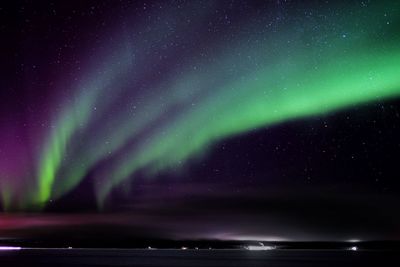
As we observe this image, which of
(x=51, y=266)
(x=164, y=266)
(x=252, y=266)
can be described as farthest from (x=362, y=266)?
(x=51, y=266)

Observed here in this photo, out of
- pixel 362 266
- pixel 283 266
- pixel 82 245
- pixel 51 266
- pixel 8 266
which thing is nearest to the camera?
pixel 8 266

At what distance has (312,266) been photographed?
7306 cm

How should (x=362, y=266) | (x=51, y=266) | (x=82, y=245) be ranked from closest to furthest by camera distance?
(x=51, y=266), (x=362, y=266), (x=82, y=245)

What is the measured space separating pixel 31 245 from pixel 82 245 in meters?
22.3

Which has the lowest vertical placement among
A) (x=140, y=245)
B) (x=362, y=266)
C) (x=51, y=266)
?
(x=362, y=266)

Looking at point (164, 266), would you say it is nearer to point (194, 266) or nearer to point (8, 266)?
point (194, 266)

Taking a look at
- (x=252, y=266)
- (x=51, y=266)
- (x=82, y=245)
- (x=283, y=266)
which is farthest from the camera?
(x=82, y=245)

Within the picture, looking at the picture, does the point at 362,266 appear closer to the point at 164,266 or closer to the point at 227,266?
the point at 227,266

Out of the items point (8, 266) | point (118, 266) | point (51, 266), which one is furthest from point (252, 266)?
point (8, 266)

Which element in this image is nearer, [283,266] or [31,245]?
[283,266]

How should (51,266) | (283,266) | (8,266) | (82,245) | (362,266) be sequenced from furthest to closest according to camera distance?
(82,245) → (283,266) → (362,266) → (51,266) → (8,266)

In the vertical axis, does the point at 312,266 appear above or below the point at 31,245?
below

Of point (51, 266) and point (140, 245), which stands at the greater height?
point (140, 245)

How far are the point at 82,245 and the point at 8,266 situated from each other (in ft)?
496
